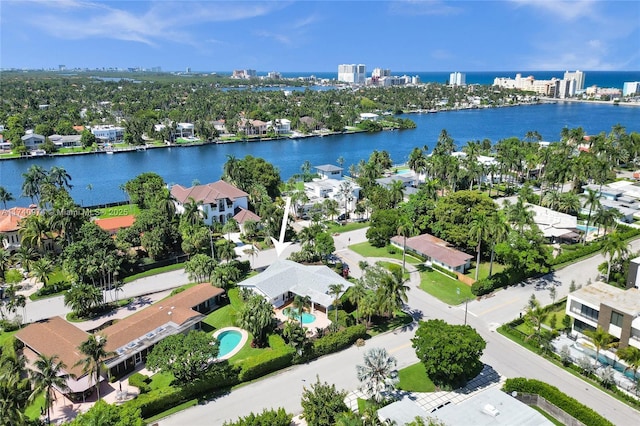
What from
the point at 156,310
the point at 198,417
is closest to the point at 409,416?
the point at 198,417

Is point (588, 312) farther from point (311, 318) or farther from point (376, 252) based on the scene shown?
point (376, 252)

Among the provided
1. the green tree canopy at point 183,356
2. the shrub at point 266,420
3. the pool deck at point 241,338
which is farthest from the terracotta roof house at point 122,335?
the shrub at point 266,420

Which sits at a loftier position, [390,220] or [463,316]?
[390,220]

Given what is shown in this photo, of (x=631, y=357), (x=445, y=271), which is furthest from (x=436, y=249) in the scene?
(x=631, y=357)

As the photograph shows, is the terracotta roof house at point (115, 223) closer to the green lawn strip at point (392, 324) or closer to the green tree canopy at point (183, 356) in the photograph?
the green tree canopy at point (183, 356)

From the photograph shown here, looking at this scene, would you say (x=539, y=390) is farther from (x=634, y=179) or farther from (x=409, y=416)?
(x=634, y=179)

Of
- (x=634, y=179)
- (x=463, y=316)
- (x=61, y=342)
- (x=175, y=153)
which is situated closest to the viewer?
(x=61, y=342)

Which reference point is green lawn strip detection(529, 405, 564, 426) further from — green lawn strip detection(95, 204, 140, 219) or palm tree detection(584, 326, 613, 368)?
green lawn strip detection(95, 204, 140, 219)
